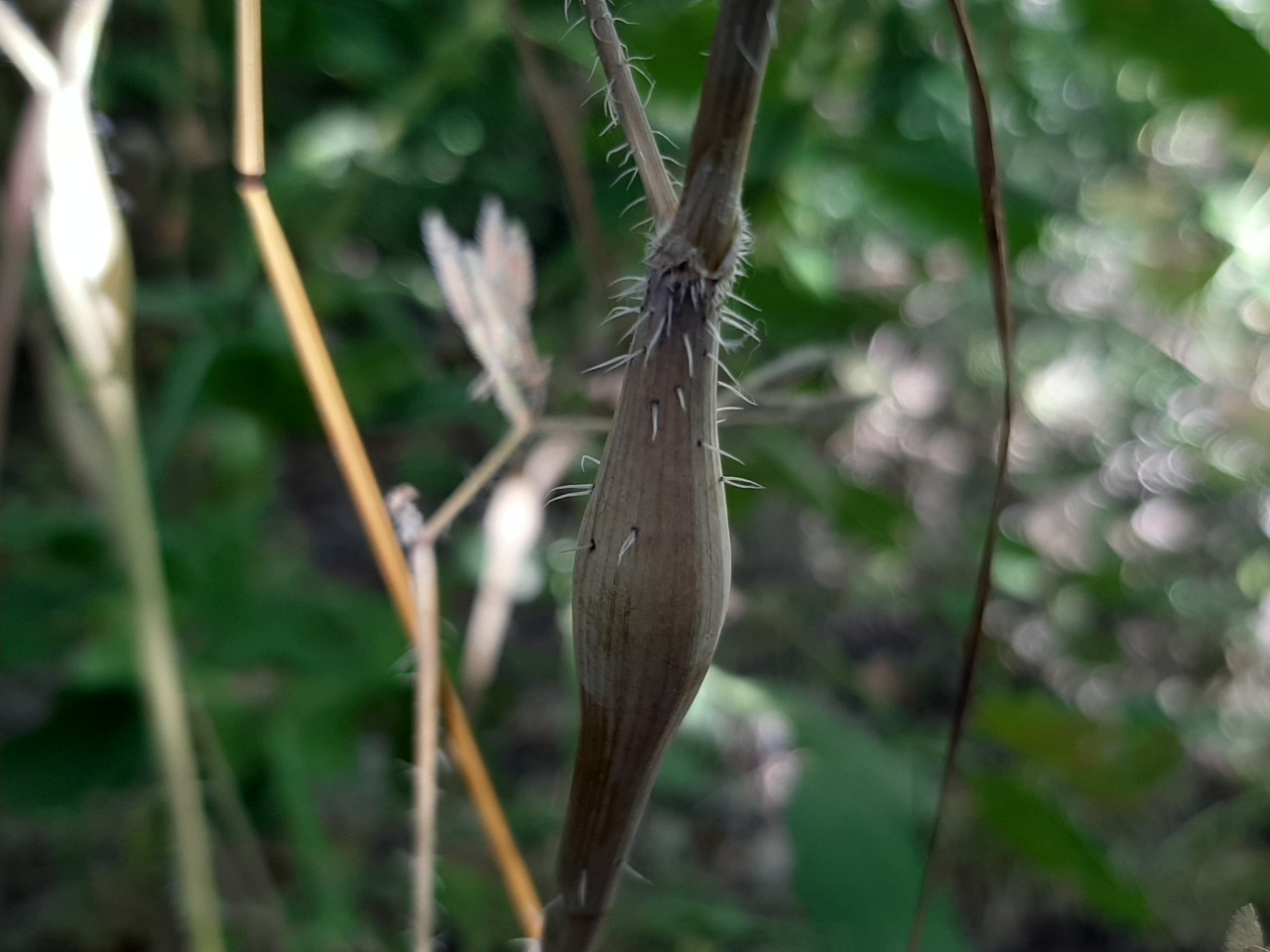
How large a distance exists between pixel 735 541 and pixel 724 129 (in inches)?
31.0

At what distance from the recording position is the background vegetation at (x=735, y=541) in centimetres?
46

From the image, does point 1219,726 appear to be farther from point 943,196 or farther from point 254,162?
point 254,162

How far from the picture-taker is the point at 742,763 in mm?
822

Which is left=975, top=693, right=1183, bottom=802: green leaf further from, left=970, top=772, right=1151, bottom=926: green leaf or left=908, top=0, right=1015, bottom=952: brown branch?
left=908, top=0, right=1015, bottom=952: brown branch

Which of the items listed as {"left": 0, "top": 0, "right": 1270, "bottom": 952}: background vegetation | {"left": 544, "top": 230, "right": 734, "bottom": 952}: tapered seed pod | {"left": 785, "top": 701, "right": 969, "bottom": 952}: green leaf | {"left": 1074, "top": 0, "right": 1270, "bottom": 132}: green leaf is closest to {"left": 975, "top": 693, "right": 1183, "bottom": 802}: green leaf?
{"left": 0, "top": 0, "right": 1270, "bottom": 952}: background vegetation

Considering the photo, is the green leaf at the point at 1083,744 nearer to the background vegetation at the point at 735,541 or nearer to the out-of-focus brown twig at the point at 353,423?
the background vegetation at the point at 735,541

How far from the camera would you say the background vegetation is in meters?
0.46

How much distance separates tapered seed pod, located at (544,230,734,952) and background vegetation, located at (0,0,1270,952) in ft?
0.32

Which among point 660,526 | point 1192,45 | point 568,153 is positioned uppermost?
point 1192,45

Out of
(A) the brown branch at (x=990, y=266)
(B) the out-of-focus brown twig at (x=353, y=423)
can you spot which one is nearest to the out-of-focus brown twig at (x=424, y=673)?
(B) the out-of-focus brown twig at (x=353, y=423)

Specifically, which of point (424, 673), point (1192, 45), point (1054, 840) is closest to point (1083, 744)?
point (1054, 840)

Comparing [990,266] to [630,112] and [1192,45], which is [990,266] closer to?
[630,112]

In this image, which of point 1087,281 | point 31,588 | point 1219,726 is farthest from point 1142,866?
point 31,588

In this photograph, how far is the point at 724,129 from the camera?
0.11 metres
